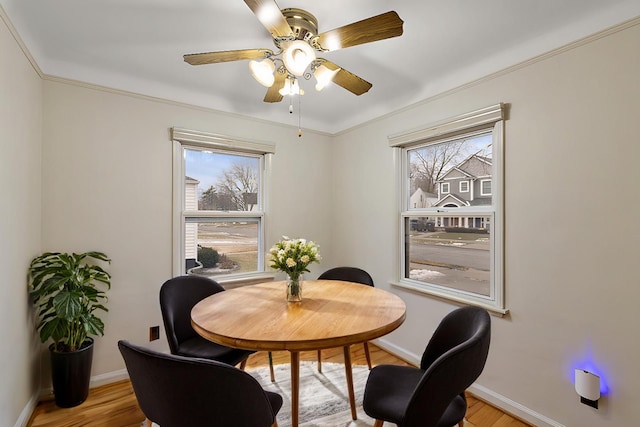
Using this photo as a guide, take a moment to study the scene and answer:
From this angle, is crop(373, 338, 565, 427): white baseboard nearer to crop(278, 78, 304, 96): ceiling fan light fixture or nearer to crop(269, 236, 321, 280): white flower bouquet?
crop(269, 236, 321, 280): white flower bouquet

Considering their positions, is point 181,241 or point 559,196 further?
point 181,241

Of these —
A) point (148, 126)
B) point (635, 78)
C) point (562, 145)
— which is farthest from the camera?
point (148, 126)

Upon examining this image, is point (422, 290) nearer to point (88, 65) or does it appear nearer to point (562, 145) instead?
point (562, 145)

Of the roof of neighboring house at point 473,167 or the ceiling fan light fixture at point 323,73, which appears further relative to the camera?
the roof of neighboring house at point 473,167

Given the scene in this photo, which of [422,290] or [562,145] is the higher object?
[562,145]

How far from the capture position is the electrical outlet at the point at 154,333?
8.87 ft

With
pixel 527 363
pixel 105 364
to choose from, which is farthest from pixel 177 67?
pixel 527 363

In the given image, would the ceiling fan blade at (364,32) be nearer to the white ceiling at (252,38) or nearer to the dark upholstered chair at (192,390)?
the white ceiling at (252,38)

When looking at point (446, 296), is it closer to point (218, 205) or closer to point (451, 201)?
point (451, 201)

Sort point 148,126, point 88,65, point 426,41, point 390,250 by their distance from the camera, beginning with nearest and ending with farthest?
point 426,41 → point 88,65 → point 148,126 → point 390,250

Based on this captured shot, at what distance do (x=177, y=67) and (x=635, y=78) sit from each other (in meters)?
2.93

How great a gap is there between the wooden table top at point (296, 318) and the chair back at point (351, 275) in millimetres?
464

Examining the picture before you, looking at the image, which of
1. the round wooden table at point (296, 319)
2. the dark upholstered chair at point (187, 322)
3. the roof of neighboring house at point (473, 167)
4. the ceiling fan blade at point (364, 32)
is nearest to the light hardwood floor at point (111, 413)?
the dark upholstered chair at point (187, 322)

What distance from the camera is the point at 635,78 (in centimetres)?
166
